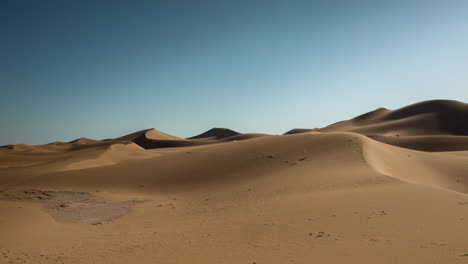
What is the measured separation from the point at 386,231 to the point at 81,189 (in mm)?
15691

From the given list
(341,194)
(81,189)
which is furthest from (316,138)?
(81,189)

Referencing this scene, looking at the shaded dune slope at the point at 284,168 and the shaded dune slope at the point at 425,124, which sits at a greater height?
the shaded dune slope at the point at 425,124

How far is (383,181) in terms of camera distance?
9281 mm

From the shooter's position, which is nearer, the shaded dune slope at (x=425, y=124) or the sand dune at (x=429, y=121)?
the shaded dune slope at (x=425, y=124)

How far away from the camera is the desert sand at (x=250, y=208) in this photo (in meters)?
4.89


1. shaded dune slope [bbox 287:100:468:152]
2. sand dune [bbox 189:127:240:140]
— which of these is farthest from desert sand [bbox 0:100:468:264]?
sand dune [bbox 189:127:240:140]

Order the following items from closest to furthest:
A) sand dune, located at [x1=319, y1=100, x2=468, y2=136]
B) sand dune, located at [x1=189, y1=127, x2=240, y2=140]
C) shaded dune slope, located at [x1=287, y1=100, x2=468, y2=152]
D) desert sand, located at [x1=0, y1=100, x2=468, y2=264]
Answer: desert sand, located at [x1=0, y1=100, x2=468, y2=264], shaded dune slope, located at [x1=287, y1=100, x2=468, y2=152], sand dune, located at [x1=319, y1=100, x2=468, y2=136], sand dune, located at [x1=189, y1=127, x2=240, y2=140]

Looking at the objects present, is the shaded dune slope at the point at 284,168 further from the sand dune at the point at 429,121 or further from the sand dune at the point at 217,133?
the sand dune at the point at 217,133

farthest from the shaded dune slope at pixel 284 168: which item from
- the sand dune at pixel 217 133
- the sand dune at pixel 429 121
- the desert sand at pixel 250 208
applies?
the sand dune at pixel 217 133

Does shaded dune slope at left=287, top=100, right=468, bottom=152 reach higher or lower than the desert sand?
higher

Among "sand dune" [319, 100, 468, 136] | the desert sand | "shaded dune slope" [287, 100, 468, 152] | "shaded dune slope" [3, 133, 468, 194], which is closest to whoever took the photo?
the desert sand

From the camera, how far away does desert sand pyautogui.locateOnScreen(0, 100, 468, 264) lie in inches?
193

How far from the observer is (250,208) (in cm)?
834

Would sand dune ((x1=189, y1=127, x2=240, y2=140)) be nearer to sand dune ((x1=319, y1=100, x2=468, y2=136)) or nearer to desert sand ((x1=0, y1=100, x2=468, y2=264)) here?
sand dune ((x1=319, y1=100, x2=468, y2=136))
